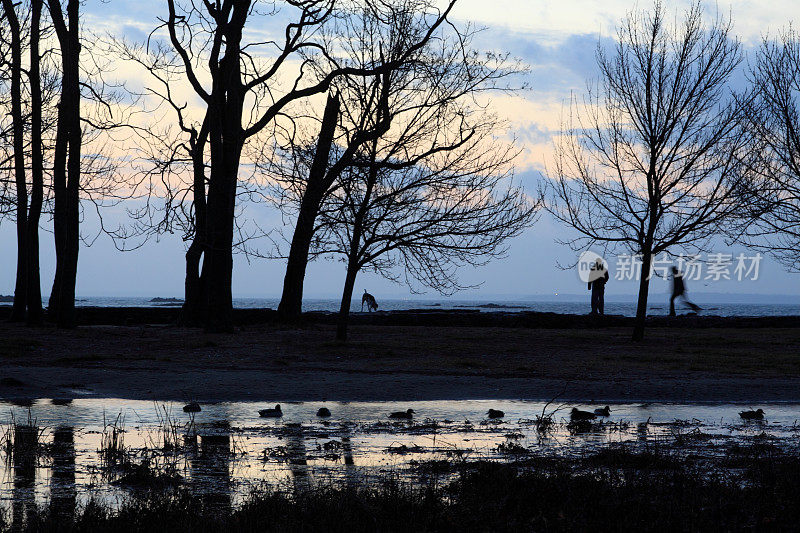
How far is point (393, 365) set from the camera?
16.3 metres

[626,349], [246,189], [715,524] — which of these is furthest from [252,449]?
[246,189]

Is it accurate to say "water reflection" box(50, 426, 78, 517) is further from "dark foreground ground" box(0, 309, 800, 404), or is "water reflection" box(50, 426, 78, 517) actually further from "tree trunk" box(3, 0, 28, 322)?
"tree trunk" box(3, 0, 28, 322)

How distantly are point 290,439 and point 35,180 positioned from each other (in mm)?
19185

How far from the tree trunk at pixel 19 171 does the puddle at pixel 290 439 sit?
15107 millimetres

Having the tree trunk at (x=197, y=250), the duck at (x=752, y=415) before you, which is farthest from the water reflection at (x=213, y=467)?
the tree trunk at (x=197, y=250)

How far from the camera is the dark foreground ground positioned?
1256 cm

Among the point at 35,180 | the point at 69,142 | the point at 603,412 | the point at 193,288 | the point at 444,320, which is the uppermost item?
the point at 69,142

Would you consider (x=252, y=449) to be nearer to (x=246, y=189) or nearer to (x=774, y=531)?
(x=774, y=531)

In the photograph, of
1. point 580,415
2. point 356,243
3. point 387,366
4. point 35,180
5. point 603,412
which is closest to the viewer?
point 580,415

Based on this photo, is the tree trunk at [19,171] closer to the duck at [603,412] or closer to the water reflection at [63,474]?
A: the water reflection at [63,474]

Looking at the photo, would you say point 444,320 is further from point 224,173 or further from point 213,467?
point 213,467

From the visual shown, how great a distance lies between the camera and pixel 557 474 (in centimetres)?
626

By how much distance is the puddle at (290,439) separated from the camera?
6.23m

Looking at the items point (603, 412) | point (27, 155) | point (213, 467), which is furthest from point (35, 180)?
point (213, 467)
